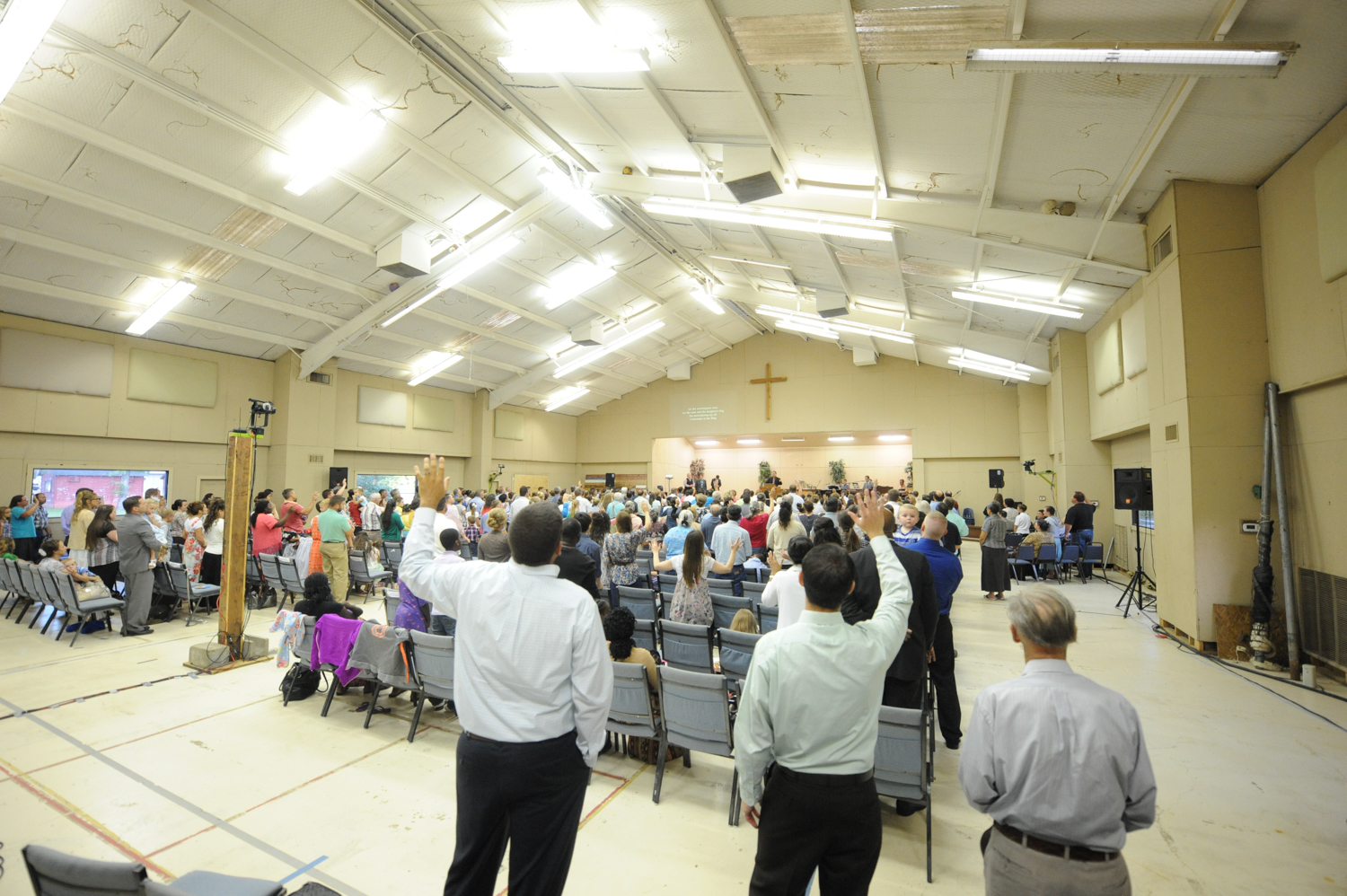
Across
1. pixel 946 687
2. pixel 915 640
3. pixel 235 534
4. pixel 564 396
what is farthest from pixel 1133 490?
pixel 564 396

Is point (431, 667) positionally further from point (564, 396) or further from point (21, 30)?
point (564, 396)

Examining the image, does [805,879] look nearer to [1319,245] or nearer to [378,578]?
[1319,245]

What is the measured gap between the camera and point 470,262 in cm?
1002

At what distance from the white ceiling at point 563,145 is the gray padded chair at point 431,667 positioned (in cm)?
482

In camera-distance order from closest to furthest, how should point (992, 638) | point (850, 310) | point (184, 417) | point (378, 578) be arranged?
1. point (992, 638)
2. point (378, 578)
3. point (184, 417)
4. point (850, 310)

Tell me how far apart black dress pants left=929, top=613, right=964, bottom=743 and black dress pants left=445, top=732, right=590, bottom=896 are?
108 inches

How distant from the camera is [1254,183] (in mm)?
5270

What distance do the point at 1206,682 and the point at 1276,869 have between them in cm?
285

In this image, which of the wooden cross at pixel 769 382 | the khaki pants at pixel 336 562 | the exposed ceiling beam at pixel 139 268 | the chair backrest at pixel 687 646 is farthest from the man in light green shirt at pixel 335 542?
the wooden cross at pixel 769 382

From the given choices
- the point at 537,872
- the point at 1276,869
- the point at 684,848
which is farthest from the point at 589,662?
the point at 1276,869

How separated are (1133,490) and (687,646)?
20.6 ft

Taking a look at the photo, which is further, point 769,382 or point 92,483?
point 769,382

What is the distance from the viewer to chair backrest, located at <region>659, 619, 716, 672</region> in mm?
3816

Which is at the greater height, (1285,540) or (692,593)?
(1285,540)
